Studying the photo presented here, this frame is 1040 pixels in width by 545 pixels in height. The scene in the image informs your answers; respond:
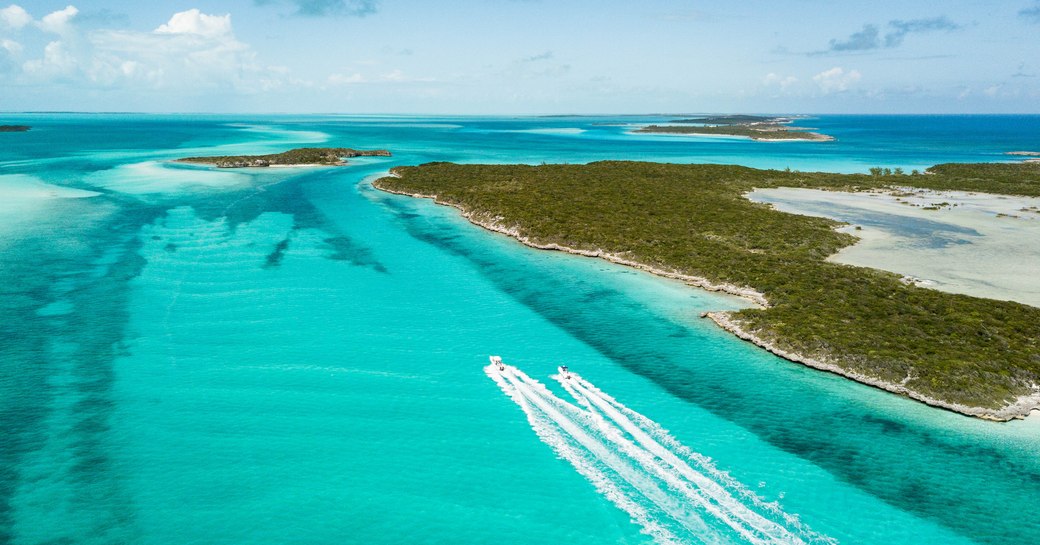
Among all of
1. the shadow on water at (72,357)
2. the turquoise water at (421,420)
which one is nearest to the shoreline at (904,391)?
the turquoise water at (421,420)

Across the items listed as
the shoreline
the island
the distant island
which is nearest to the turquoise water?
the shoreline

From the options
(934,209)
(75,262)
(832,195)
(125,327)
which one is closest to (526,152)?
(832,195)

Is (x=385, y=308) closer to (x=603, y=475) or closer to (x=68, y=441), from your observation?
(x=68, y=441)

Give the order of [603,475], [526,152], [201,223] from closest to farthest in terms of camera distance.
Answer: [603,475]
[201,223]
[526,152]

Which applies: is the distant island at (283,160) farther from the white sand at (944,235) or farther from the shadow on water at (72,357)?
the white sand at (944,235)

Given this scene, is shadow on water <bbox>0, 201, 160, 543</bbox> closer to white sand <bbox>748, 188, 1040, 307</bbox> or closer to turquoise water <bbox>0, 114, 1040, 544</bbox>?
turquoise water <bbox>0, 114, 1040, 544</bbox>

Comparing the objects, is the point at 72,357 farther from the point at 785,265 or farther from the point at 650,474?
the point at 785,265
